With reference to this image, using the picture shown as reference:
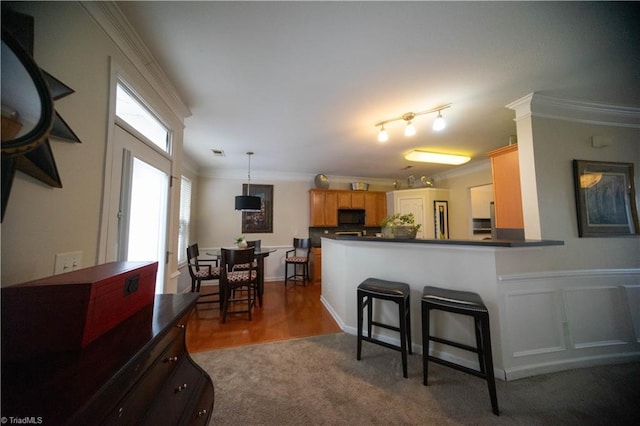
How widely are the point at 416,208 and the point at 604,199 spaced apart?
8.91ft

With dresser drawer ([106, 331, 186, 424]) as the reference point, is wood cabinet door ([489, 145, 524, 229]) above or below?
above

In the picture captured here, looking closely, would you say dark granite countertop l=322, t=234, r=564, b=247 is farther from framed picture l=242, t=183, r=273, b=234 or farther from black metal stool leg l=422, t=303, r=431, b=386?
framed picture l=242, t=183, r=273, b=234

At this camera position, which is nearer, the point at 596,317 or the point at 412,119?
the point at 596,317

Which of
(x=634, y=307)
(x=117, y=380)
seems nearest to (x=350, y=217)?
(x=634, y=307)

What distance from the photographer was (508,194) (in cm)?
226

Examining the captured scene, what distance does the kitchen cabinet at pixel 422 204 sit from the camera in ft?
14.6

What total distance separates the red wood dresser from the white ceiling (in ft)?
5.37

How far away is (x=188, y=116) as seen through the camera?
2.22 metres

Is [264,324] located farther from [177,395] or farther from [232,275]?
[177,395]

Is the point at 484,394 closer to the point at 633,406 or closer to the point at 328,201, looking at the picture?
the point at 633,406

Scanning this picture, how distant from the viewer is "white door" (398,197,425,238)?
178 inches

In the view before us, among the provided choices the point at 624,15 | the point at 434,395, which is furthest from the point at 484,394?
the point at 624,15

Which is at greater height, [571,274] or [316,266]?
[571,274]

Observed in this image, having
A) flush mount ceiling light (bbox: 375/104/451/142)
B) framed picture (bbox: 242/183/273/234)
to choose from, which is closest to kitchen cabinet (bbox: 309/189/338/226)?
framed picture (bbox: 242/183/273/234)
